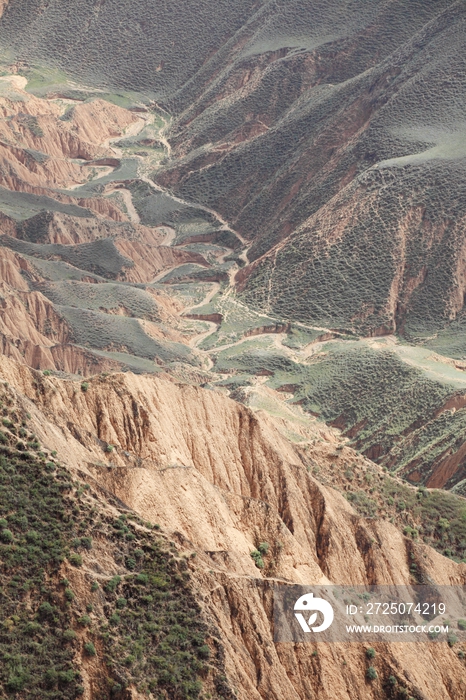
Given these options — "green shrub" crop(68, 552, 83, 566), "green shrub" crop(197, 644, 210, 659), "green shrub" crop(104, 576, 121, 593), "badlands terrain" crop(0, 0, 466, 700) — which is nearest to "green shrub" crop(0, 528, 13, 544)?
"badlands terrain" crop(0, 0, 466, 700)

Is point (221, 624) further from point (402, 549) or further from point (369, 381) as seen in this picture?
point (369, 381)

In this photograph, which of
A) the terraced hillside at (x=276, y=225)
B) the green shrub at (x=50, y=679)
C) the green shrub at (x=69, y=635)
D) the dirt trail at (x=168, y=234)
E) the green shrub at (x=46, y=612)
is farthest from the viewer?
the dirt trail at (x=168, y=234)

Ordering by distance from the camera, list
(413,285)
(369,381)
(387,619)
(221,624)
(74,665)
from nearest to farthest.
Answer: (74,665) < (221,624) < (387,619) < (369,381) < (413,285)

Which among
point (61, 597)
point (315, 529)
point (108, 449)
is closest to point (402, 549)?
point (315, 529)

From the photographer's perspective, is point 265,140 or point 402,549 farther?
point 265,140

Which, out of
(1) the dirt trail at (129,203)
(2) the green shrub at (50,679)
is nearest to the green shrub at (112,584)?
(2) the green shrub at (50,679)

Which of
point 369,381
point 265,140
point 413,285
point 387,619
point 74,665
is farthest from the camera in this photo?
point 265,140

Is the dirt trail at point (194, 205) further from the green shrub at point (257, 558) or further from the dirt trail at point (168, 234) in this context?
the green shrub at point (257, 558)
